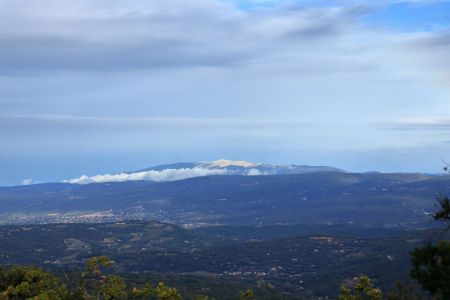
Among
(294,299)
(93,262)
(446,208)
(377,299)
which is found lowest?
(294,299)

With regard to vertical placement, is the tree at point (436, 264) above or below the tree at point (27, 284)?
above

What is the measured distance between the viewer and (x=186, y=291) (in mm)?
197125

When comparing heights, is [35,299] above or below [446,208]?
below

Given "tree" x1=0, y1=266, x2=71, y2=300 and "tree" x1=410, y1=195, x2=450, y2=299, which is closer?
"tree" x1=410, y1=195, x2=450, y2=299

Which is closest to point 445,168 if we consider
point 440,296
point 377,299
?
point 440,296

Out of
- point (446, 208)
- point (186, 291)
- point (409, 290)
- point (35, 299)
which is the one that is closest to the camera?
point (446, 208)

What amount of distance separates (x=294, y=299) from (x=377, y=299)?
133931 mm

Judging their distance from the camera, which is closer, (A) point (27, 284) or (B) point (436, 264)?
(B) point (436, 264)

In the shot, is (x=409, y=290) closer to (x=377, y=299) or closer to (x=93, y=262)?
(x=377, y=299)

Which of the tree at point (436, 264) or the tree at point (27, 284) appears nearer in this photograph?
the tree at point (436, 264)

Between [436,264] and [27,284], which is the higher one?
[436,264]

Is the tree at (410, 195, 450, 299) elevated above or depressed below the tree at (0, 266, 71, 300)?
above

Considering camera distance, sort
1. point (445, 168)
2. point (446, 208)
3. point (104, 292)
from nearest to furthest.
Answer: point (445, 168)
point (446, 208)
point (104, 292)

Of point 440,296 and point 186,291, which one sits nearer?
point 440,296
